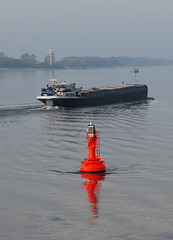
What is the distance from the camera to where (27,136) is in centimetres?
5328

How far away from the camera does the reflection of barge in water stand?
89312 mm

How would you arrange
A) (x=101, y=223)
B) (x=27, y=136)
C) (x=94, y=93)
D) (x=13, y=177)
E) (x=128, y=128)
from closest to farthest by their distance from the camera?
(x=101, y=223) → (x=13, y=177) → (x=27, y=136) → (x=128, y=128) → (x=94, y=93)

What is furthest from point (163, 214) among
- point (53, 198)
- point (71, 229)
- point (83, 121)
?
point (83, 121)

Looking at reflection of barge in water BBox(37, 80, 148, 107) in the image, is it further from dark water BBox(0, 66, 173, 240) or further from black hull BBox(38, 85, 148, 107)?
dark water BBox(0, 66, 173, 240)

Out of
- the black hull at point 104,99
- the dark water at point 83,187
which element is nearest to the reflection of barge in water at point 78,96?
the black hull at point 104,99

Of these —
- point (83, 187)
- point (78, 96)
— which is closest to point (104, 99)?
point (78, 96)

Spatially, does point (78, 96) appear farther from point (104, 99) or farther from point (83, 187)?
point (83, 187)

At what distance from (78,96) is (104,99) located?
8115 mm

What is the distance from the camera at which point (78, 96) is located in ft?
311

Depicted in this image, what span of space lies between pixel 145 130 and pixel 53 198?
30.5m

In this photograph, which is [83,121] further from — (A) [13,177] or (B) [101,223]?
(B) [101,223]

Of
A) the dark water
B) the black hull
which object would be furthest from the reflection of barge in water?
the dark water

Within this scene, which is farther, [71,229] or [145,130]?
[145,130]

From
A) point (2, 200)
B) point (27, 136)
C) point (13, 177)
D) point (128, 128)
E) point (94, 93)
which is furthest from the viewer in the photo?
point (94, 93)
